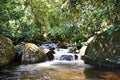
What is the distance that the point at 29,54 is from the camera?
9.87 metres

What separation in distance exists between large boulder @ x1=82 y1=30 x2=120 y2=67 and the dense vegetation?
56 centimetres

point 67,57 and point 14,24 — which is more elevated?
point 14,24

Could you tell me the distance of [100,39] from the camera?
29.8ft

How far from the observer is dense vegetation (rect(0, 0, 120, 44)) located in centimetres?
760

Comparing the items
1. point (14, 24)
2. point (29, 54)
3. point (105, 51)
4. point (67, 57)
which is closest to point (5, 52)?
point (29, 54)

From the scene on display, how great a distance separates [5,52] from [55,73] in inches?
89.3

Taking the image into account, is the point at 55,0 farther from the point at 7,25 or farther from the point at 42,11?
the point at 7,25

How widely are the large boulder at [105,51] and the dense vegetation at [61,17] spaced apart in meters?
0.56

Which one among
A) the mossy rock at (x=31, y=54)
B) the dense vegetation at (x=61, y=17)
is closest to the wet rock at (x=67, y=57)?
the dense vegetation at (x=61, y=17)

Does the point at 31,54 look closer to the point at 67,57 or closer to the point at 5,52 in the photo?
the point at 5,52

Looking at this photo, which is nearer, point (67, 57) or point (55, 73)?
point (55, 73)

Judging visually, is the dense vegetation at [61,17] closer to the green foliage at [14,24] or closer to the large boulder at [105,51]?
the green foliage at [14,24]

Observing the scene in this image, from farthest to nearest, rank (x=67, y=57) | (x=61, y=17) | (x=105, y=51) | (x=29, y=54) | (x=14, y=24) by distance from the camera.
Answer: (x=61, y=17), (x=14, y=24), (x=67, y=57), (x=29, y=54), (x=105, y=51)

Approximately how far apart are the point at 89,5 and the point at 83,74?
7.81 ft
